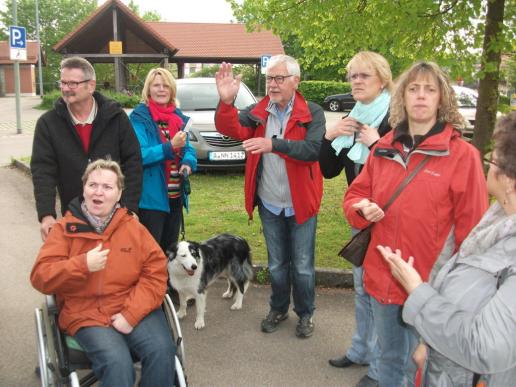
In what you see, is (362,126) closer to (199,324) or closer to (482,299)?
(482,299)

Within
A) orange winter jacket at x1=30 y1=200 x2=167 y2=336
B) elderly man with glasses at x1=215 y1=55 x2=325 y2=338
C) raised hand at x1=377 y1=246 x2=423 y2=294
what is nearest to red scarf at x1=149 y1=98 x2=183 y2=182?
elderly man with glasses at x1=215 y1=55 x2=325 y2=338

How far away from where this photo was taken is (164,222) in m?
4.53

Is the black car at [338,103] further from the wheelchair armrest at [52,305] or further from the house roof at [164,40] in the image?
the wheelchair armrest at [52,305]

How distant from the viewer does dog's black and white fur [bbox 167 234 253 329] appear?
4.35 meters

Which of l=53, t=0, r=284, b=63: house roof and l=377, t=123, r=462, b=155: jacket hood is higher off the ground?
l=53, t=0, r=284, b=63: house roof

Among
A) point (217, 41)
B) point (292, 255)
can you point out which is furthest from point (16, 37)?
point (217, 41)

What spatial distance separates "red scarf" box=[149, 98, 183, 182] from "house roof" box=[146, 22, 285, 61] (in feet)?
105

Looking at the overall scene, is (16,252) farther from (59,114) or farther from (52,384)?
(52,384)

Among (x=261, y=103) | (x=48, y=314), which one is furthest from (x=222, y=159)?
(x=48, y=314)

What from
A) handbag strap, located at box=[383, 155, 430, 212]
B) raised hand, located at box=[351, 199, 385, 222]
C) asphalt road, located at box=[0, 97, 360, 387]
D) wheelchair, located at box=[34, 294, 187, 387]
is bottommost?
asphalt road, located at box=[0, 97, 360, 387]

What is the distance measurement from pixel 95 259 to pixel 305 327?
6.91ft

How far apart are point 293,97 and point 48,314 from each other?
2.26 meters

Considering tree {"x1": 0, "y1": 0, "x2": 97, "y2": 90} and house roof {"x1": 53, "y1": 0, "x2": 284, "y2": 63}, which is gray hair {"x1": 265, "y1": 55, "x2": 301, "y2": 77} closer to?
house roof {"x1": 53, "y1": 0, "x2": 284, "y2": 63}

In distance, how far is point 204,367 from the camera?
378 centimetres
